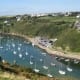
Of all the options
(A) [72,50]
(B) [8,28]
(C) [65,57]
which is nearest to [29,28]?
(B) [8,28]

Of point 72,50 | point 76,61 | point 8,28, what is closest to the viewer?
point 76,61

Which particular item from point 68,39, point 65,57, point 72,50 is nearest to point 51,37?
point 68,39

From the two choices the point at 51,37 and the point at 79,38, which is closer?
the point at 79,38

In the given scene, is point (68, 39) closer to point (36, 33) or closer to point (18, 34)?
point (36, 33)

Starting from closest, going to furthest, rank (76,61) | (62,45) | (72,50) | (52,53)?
(76,61) < (52,53) < (72,50) < (62,45)

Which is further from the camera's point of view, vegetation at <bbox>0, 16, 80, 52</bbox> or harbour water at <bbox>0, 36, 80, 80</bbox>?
vegetation at <bbox>0, 16, 80, 52</bbox>

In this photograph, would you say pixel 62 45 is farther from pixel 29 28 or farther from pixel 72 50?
pixel 29 28

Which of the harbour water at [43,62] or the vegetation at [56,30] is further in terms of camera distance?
the vegetation at [56,30]

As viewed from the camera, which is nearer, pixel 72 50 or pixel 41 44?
pixel 72 50

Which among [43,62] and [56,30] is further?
[56,30]
